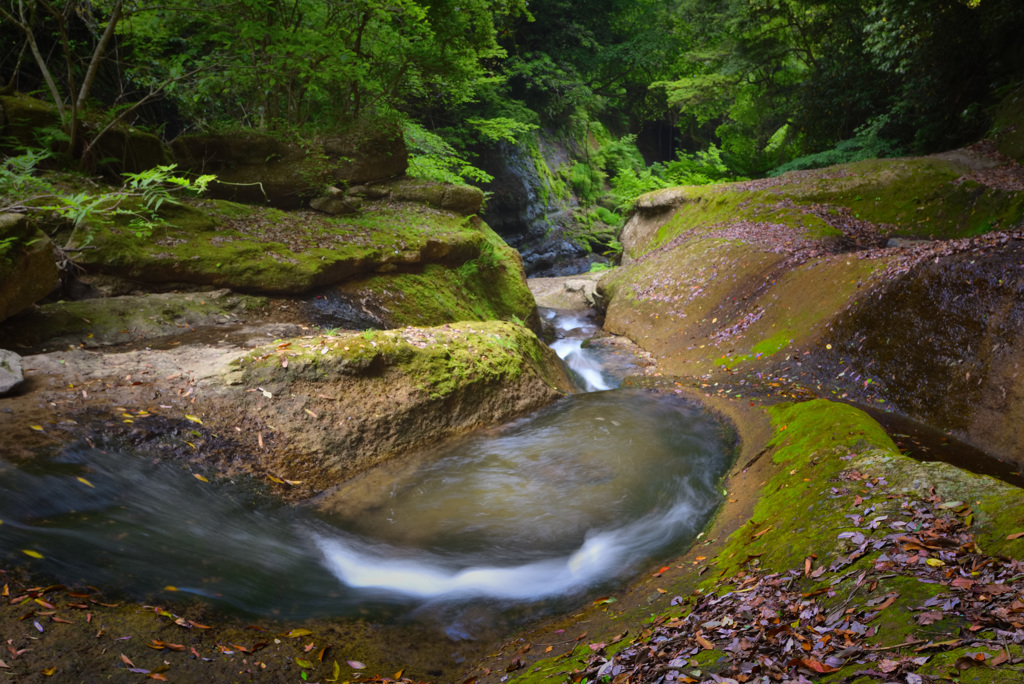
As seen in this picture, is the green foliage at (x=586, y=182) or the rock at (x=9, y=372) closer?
the rock at (x=9, y=372)

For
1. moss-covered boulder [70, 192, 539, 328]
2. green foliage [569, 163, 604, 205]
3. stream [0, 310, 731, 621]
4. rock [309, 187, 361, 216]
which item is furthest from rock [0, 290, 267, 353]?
green foliage [569, 163, 604, 205]

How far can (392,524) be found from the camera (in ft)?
16.5

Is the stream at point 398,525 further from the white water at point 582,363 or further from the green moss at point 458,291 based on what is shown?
the green moss at point 458,291

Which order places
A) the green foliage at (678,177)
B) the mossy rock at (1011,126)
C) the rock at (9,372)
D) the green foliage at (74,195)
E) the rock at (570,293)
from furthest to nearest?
the green foliage at (678,177) < the rock at (570,293) < the mossy rock at (1011,126) < the green foliage at (74,195) < the rock at (9,372)

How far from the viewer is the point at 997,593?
97.7 inches

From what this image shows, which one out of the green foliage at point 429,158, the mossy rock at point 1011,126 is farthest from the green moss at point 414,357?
the mossy rock at point 1011,126

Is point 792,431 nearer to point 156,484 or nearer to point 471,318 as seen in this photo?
point 156,484

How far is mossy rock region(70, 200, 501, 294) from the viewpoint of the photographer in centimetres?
766

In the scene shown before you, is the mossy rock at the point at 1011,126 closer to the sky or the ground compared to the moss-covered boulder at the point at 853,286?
closer to the sky

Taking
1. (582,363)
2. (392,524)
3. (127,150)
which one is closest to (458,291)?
(582,363)

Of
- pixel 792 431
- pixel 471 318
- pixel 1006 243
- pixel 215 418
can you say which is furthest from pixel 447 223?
pixel 1006 243

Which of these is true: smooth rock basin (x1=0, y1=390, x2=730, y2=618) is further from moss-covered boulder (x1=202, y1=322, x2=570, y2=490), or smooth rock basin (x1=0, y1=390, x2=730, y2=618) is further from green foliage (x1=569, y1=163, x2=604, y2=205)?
green foliage (x1=569, y1=163, x2=604, y2=205)

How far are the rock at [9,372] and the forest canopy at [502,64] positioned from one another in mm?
4490

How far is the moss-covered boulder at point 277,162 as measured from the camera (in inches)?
406
